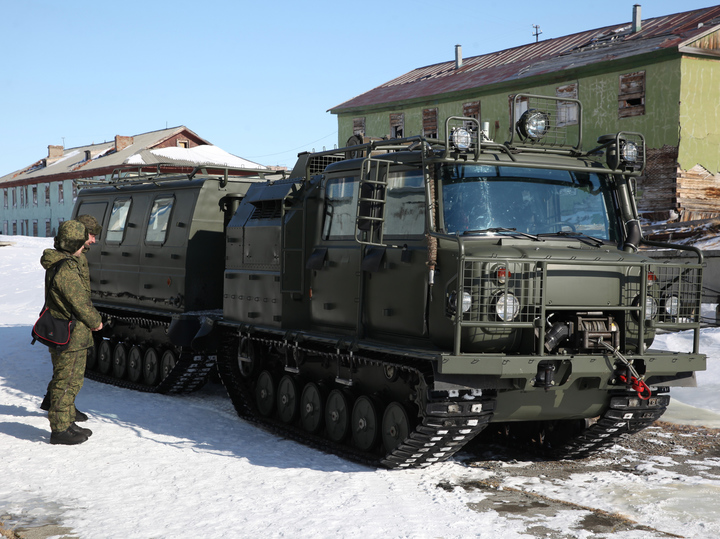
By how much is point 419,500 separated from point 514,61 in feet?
91.2

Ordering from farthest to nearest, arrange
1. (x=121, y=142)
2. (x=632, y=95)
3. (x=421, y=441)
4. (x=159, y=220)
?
(x=121, y=142), (x=632, y=95), (x=159, y=220), (x=421, y=441)

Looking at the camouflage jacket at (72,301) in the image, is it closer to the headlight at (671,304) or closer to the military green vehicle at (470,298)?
the military green vehicle at (470,298)

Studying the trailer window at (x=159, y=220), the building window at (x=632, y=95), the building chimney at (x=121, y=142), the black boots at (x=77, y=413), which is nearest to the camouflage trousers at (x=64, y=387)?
the black boots at (x=77, y=413)

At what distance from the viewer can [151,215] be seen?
Answer: 1254 centimetres

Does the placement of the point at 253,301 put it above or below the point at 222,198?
below

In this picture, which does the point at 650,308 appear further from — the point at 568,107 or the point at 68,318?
the point at 568,107

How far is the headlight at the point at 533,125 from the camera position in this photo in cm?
828

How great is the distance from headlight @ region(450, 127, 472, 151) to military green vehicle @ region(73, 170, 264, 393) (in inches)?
191

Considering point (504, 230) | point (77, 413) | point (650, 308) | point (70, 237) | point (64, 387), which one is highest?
point (504, 230)

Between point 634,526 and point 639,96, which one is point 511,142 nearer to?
point 634,526

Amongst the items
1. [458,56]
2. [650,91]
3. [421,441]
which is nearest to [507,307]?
[421,441]

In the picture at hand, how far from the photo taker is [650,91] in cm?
2622

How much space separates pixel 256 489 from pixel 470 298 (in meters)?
2.28

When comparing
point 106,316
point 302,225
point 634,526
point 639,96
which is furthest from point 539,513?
point 639,96
